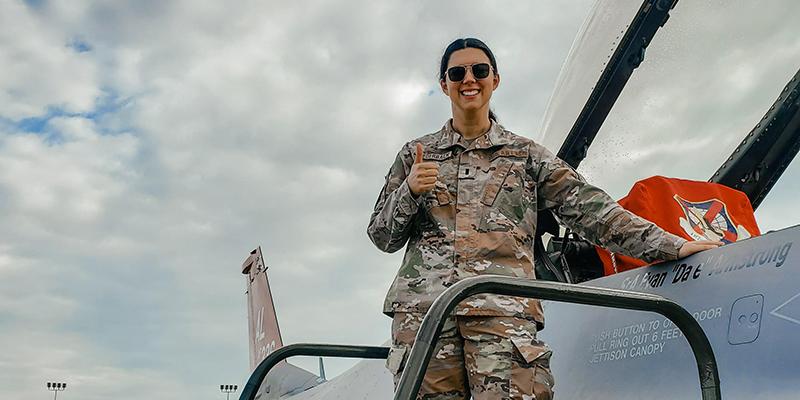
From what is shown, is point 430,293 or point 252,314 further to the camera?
point 252,314

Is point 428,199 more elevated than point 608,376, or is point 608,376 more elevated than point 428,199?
point 428,199

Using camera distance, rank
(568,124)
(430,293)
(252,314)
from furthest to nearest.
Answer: (252,314) < (568,124) < (430,293)

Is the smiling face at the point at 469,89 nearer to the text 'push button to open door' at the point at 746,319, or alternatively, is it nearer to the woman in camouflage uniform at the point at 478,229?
the woman in camouflage uniform at the point at 478,229

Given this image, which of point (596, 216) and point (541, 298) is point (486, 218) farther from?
point (541, 298)

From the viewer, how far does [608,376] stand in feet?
8.04

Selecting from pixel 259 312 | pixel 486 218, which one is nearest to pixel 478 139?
pixel 486 218

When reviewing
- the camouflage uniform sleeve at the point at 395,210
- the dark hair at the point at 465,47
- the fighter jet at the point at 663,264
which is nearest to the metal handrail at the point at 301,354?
the fighter jet at the point at 663,264

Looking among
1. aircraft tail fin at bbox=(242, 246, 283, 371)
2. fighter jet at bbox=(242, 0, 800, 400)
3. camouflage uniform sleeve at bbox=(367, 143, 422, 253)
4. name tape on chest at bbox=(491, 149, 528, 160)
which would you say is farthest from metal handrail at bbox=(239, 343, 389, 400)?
aircraft tail fin at bbox=(242, 246, 283, 371)

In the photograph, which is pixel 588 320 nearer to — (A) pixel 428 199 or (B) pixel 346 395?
(A) pixel 428 199

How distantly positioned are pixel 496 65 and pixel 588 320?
3.06ft

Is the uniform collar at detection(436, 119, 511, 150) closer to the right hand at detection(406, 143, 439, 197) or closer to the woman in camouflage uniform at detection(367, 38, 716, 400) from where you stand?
the woman in camouflage uniform at detection(367, 38, 716, 400)

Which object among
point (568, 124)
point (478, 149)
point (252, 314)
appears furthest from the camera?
point (252, 314)

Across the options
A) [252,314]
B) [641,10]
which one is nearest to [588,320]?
[641,10]

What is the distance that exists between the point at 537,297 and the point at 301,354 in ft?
3.88
